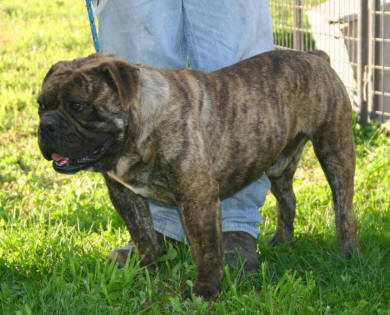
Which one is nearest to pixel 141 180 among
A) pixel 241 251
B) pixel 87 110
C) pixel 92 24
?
pixel 87 110

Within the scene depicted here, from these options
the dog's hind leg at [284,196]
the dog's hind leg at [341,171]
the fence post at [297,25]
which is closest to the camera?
the dog's hind leg at [341,171]

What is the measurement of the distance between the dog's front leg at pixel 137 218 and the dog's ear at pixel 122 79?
772 mm

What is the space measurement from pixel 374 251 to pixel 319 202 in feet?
3.90

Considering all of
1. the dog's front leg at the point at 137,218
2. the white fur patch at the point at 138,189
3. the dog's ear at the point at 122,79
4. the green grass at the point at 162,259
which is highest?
the dog's ear at the point at 122,79

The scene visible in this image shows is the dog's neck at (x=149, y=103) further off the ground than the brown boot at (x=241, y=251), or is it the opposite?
the dog's neck at (x=149, y=103)

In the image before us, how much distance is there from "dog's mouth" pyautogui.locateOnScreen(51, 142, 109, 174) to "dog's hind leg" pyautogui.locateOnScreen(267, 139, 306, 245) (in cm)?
147

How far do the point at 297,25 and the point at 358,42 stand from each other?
1069mm

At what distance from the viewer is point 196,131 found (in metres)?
4.30

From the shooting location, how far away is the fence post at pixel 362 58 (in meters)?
7.64

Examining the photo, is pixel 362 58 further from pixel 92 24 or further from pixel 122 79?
pixel 122 79

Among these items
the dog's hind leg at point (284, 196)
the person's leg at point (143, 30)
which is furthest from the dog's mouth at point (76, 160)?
the dog's hind leg at point (284, 196)

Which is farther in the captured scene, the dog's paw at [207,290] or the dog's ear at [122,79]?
the dog's paw at [207,290]

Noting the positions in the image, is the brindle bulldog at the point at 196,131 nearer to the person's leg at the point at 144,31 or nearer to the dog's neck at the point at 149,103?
the dog's neck at the point at 149,103

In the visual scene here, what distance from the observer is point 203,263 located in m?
4.41
